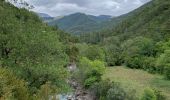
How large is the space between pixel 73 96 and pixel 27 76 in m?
35.9

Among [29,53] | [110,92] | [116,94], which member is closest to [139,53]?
[110,92]

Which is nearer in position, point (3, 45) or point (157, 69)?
point (3, 45)

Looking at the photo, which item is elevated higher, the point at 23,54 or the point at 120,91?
the point at 23,54

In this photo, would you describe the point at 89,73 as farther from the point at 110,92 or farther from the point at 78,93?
the point at 110,92

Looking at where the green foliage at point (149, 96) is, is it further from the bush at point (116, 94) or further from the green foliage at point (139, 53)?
the green foliage at point (139, 53)

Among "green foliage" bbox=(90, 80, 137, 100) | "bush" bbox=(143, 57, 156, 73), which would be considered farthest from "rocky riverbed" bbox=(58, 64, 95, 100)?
"bush" bbox=(143, 57, 156, 73)

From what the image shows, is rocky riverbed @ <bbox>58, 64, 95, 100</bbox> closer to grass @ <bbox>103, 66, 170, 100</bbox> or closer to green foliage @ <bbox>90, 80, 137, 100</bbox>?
green foliage @ <bbox>90, 80, 137, 100</bbox>

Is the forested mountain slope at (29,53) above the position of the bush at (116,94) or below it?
above

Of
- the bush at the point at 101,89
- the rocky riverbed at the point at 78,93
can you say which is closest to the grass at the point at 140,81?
the bush at the point at 101,89

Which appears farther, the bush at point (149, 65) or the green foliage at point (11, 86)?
the bush at point (149, 65)

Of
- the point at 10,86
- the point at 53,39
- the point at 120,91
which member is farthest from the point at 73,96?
the point at 10,86

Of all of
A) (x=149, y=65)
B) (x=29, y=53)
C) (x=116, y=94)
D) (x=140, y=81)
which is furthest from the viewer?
(x=149, y=65)

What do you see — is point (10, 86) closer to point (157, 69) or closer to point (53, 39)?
point (53, 39)

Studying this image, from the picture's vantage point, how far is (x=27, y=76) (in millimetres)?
27047
